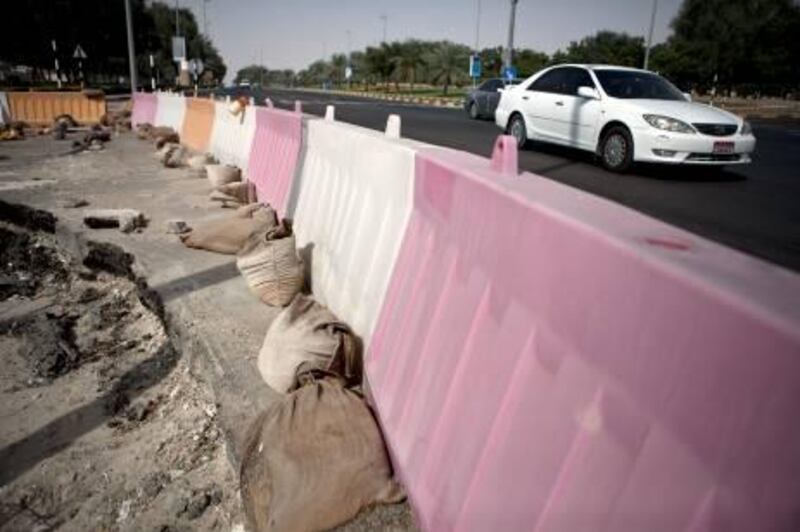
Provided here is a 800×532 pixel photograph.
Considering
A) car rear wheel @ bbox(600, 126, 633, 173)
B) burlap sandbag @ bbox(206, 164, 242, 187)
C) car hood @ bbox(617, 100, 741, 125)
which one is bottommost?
burlap sandbag @ bbox(206, 164, 242, 187)

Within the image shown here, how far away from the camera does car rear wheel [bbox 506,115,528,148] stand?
12344mm

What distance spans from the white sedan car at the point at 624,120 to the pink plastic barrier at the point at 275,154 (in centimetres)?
519

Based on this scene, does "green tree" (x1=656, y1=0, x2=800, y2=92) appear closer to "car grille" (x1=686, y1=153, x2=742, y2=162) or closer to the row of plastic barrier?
"car grille" (x1=686, y1=153, x2=742, y2=162)

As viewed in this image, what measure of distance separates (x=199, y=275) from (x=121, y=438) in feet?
7.45

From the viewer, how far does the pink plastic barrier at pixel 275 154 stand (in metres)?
6.26

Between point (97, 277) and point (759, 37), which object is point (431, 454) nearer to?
point (97, 277)

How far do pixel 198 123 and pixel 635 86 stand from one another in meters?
8.60

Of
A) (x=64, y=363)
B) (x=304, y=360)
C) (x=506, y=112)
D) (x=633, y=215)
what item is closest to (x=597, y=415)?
(x=633, y=215)

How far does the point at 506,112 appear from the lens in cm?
1288

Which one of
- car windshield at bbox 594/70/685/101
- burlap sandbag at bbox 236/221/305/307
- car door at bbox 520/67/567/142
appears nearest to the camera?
burlap sandbag at bbox 236/221/305/307

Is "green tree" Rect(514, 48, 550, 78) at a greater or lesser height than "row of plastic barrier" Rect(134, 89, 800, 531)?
greater

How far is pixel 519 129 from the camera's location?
41.1 ft

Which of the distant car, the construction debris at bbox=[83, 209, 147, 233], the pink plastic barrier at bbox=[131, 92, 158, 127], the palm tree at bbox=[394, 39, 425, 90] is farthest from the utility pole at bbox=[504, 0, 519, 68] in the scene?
the palm tree at bbox=[394, 39, 425, 90]

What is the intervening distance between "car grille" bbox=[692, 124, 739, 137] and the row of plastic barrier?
23.1 feet
